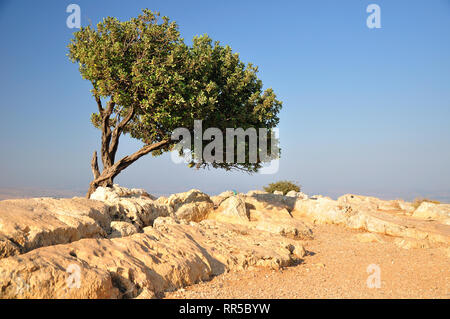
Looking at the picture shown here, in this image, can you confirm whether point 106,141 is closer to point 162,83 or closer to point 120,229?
point 162,83

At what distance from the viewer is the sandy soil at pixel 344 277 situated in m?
8.05

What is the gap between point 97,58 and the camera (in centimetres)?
1662

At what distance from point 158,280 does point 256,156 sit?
13.7m

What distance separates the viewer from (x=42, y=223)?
24.3 ft

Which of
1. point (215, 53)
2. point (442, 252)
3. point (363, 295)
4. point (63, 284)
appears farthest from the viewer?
point (215, 53)

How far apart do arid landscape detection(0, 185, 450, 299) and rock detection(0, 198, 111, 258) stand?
0.07ft

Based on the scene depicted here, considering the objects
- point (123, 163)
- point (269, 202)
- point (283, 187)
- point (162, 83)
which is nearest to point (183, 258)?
point (162, 83)

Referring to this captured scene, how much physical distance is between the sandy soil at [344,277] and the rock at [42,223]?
288 cm

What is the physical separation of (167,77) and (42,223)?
10.5 metres

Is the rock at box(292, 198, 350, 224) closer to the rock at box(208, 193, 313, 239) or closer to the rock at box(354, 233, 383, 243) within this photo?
the rock at box(208, 193, 313, 239)

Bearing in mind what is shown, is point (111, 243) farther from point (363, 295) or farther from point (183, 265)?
point (363, 295)

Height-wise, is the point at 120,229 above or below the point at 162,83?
below

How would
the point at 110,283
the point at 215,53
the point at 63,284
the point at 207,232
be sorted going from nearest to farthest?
the point at 63,284, the point at 110,283, the point at 207,232, the point at 215,53

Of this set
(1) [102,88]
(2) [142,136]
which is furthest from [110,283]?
(2) [142,136]
